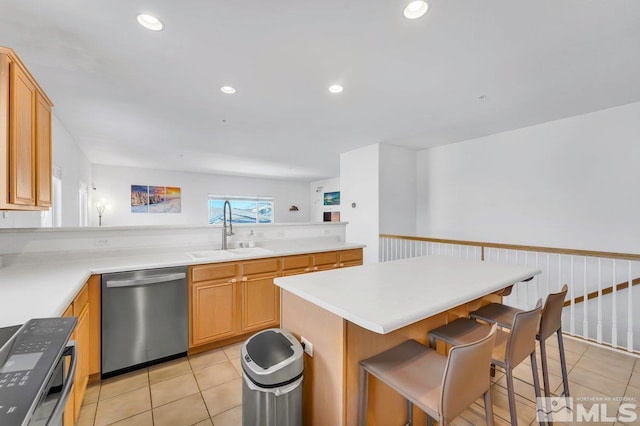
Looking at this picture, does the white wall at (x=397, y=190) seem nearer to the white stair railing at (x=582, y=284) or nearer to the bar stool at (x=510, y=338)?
the white stair railing at (x=582, y=284)

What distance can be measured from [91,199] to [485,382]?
8.67 meters

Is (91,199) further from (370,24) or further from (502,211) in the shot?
(502,211)

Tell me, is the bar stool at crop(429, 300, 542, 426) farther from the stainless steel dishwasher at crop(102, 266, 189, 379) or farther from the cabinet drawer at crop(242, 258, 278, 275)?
the stainless steel dishwasher at crop(102, 266, 189, 379)

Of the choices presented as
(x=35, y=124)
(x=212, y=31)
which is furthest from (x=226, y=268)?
(x=212, y=31)

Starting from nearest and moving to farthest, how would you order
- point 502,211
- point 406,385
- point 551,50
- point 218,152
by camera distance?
point 406,385 < point 551,50 < point 502,211 < point 218,152

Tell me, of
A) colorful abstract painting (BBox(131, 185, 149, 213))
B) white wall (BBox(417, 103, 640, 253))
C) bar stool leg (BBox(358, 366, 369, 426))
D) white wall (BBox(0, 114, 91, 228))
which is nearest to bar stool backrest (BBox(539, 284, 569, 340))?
bar stool leg (BBox(358, 366, 369, 426))

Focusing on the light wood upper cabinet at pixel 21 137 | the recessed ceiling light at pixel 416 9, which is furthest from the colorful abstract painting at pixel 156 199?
the recessed ceiling light at pixel 416 9

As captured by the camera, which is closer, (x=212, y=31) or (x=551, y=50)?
(x=212, y=31)

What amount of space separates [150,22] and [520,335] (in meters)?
2.82

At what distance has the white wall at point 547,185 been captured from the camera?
3.26 m

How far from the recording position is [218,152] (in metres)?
5.65

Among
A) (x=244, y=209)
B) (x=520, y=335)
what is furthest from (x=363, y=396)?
(x=244, y=209)

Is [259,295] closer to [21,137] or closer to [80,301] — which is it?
[80,301]

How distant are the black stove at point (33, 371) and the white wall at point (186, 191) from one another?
7175 millimetres
